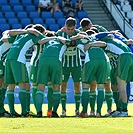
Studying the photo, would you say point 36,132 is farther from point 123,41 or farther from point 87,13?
point 87,13

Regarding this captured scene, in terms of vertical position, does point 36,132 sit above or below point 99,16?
below

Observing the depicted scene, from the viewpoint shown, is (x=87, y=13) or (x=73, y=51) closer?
(x=73, y=51)

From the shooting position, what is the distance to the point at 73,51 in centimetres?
1593

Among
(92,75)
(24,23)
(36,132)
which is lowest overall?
(36,132)

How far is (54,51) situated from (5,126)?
334cm

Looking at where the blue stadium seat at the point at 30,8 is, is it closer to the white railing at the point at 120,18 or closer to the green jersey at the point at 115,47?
the white railing at the point at 120,18

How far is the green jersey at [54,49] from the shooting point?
14.7 m

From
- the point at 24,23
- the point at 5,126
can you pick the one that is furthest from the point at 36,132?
the point at 24,23

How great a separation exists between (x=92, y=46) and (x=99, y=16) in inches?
663

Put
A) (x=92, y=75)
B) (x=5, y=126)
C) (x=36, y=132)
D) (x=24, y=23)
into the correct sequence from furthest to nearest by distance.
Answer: (x=24, y=23)
(x=92, y=75)
(x=5, y=126)
(x=36, y=132)

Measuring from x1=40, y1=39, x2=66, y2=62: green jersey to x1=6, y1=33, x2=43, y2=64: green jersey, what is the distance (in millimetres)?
309

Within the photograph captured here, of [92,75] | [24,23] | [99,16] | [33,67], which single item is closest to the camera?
[92,75]

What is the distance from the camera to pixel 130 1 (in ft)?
109

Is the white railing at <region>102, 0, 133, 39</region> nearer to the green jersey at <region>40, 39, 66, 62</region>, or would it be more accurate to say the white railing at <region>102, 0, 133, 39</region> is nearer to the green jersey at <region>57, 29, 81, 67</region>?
the green jersey at <region>57, 29, 81, 67</region>
